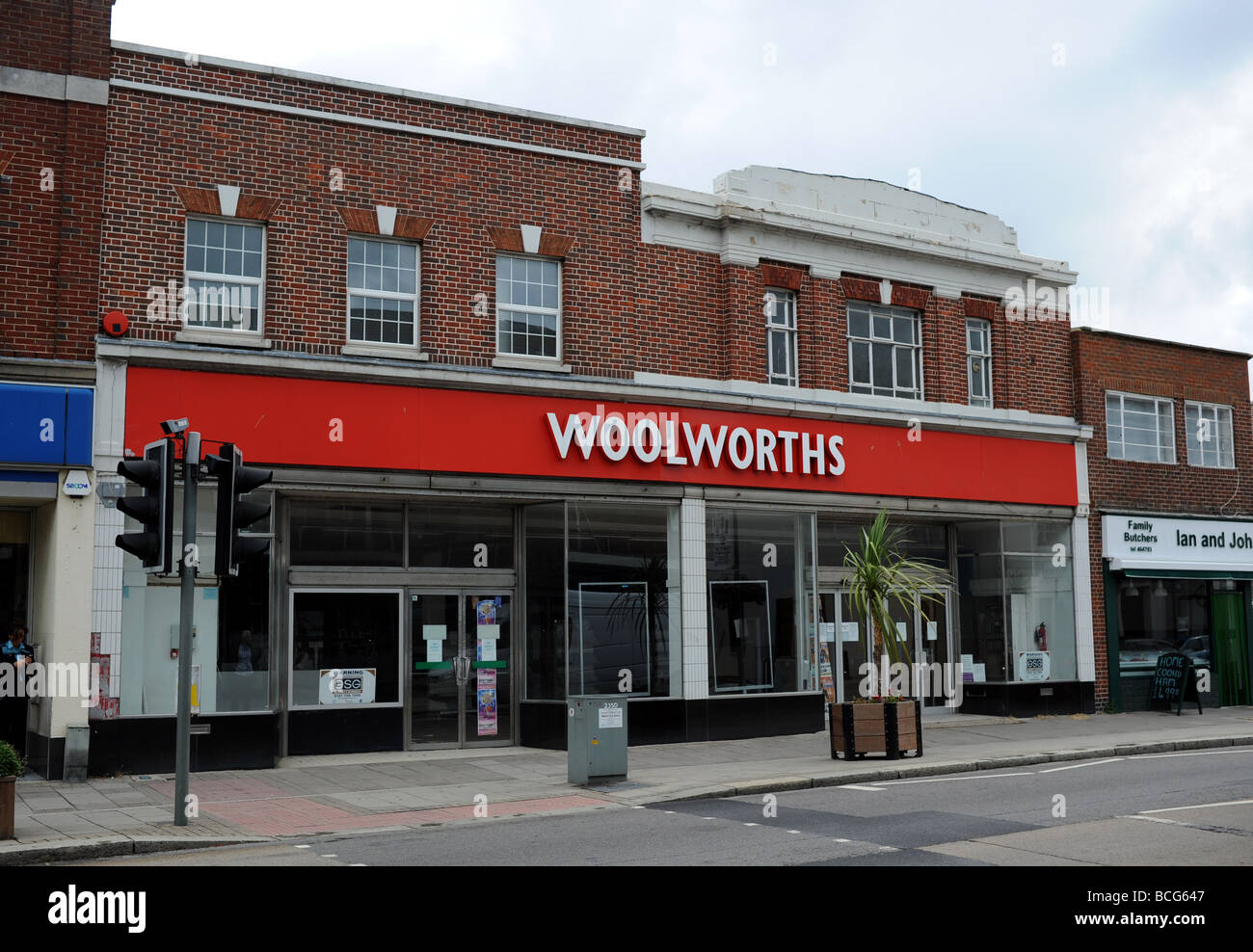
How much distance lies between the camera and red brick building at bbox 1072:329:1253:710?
23984mm

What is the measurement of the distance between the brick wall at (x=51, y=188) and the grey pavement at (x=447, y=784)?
557 centimetres

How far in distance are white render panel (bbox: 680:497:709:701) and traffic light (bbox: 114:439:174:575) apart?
30.1 ft

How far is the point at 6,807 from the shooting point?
34.7 feet

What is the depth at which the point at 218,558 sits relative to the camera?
38.7 ft

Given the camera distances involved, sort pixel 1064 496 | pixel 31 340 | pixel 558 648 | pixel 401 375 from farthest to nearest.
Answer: pixel 1064 496, pixel 558 648, pixel 401 375, pixel 31 340

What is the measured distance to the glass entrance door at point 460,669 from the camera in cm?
1794

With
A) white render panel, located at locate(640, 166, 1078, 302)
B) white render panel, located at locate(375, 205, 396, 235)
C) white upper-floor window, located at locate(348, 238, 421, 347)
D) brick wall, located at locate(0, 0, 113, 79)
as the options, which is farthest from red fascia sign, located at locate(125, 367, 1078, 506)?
brick wall, located at locate(0, 0, 113, 79)

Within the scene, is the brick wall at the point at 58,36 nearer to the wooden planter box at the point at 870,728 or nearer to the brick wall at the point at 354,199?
the brick wall at the point at 354,199

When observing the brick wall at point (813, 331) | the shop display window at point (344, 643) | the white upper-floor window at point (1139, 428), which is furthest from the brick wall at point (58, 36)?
the white upper-floor window at point (1139, 428)

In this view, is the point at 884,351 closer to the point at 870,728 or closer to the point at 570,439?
the point at 570,439

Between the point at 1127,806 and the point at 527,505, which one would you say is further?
the point at 527,505
